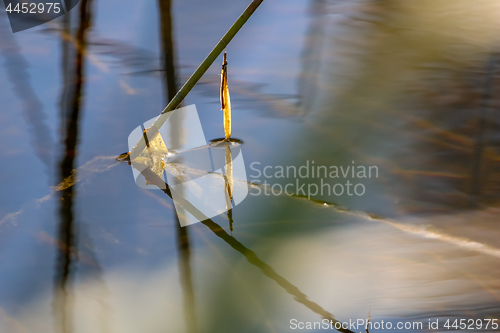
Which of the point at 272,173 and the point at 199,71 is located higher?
the point at 199,71

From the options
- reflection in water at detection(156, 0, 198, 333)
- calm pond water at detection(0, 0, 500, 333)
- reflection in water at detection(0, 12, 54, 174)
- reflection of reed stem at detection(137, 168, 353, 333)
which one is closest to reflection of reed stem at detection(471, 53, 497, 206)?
calm pond water at detection(0, 0, 500, 333)

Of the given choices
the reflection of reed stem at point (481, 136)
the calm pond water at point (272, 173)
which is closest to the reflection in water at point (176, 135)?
the calm pond water at point (272, 173)

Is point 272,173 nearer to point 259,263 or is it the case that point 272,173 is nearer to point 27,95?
point 259,263

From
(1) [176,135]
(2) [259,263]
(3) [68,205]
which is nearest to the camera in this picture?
(2) [259,263]

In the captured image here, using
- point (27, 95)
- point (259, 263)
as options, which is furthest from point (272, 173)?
point (27, 95)

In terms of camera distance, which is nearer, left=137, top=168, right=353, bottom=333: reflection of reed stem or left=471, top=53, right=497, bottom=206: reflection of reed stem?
left=137, top=168, right=353, bottom=333: reflection of reed stem

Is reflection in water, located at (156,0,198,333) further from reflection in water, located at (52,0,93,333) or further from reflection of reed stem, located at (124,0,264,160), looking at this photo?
reflection in water, located at (52,0,93,333)

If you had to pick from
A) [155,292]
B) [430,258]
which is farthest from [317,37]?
[155,292]
